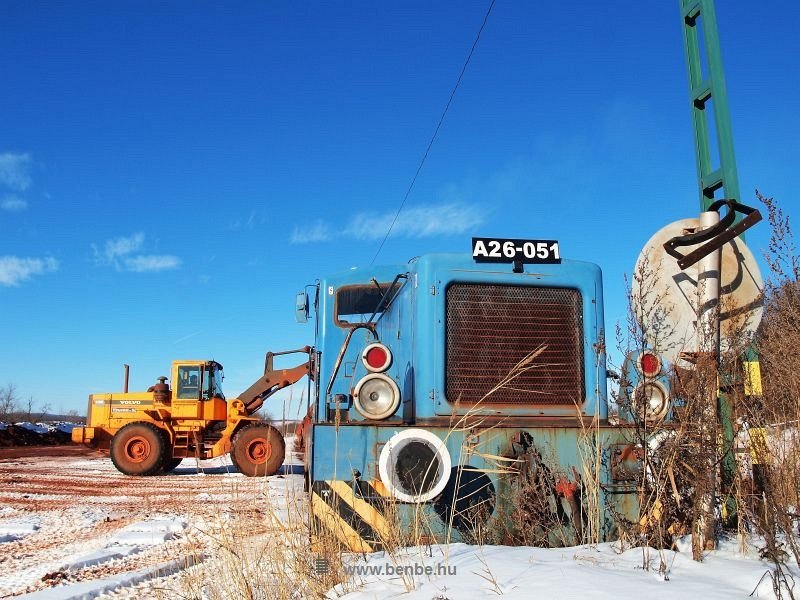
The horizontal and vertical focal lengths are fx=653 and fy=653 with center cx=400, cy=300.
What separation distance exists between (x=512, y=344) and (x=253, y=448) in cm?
1019

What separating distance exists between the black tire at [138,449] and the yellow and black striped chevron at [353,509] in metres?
11.4

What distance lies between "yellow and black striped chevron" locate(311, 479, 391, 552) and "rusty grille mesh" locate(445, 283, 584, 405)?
3.02 ft

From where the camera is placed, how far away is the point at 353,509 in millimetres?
3955

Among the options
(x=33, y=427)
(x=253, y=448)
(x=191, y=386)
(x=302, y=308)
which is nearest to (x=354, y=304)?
(x=302, y=308)

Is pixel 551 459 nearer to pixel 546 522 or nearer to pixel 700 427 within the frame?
pixel 546 522

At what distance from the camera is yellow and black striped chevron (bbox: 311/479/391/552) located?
3.87 metres

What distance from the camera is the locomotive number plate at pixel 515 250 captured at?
15.3 feet

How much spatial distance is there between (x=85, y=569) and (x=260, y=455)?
29.6 ft

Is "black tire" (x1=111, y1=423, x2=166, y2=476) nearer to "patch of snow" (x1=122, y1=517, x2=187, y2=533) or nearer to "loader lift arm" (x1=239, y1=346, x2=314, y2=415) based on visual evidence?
"loader lift arm" (x1=239, y1=346, x2=314, y2=415)

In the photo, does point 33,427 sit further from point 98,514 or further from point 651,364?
point 651,364

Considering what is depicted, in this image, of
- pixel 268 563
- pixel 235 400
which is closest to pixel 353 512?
pixel 268 563

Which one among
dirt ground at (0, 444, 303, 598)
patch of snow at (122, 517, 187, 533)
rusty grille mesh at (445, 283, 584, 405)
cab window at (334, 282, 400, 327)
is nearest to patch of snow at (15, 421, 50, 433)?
dirt ground at (0, 444, 303, 598)

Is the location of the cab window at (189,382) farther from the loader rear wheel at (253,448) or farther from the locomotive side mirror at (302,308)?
the locomotive side mirror at (302,308)

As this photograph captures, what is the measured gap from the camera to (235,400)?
48.5 ft
